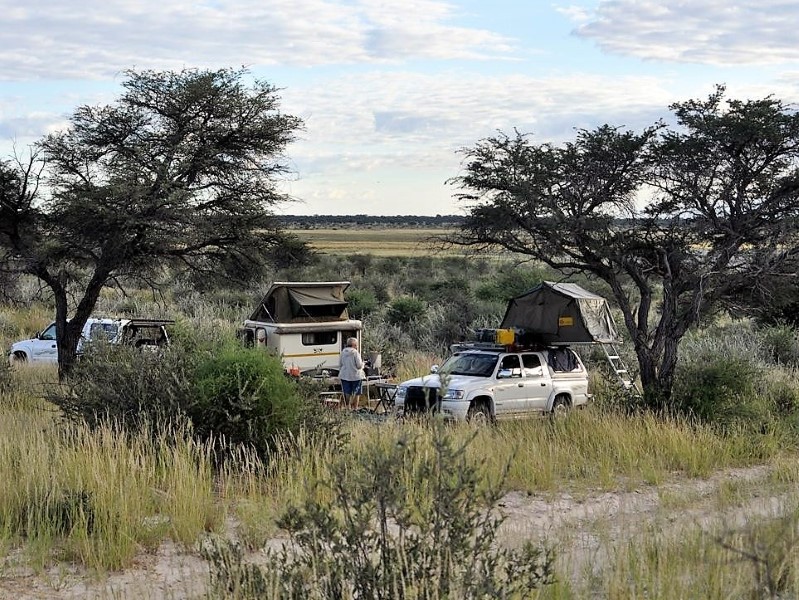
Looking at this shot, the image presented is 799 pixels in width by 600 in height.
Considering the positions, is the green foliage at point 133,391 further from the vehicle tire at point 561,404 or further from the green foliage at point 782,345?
the green foliage at point 782,345

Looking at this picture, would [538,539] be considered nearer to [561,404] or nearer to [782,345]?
[561,404]

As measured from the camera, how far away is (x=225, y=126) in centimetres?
1730

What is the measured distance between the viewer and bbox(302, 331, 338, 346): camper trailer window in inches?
754

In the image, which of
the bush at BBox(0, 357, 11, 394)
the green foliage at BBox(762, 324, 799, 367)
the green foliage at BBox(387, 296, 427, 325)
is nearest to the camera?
the bush at BBox(0, 357, 11, 394)

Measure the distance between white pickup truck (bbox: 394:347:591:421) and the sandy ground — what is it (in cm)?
484

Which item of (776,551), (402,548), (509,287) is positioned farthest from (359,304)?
(402,548)

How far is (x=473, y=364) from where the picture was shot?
635 inches

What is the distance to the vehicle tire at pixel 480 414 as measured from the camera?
47.6 feet

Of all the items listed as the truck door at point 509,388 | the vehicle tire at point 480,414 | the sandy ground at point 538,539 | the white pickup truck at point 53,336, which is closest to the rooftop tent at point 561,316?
the truck door at point 509,388

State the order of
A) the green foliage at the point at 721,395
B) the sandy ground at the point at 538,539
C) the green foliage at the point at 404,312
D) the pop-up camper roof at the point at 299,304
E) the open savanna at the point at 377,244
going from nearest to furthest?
1. the sandy ground at the point at 538,539
2. the green foliage at the point at 721,395
3. the pop-up camper roof at the point at 299,304
4. the green foliage at the point at 404,312
5. the open savanna at the point at 377,244

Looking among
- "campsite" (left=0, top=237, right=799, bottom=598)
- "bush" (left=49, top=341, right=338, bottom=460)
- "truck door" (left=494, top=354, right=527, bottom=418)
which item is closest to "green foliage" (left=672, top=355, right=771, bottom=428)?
"campsite" (left=0, top=237, right=799, bottom=598)

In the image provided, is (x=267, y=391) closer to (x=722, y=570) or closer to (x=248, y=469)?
(x=248, y=469)

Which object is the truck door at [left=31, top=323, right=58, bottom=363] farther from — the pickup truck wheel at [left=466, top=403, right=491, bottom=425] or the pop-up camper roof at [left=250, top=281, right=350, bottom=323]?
the pickup truck wheel at [left=466, top=403, right=491, bottom=425]

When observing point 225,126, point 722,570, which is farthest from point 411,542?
point 225,126
